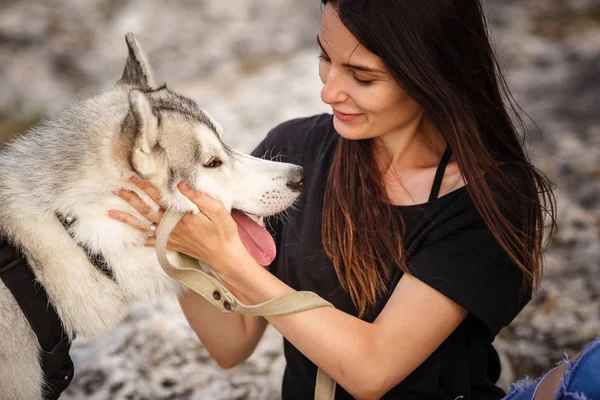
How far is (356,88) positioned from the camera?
234 centimetres

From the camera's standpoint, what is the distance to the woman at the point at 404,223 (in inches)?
85.8

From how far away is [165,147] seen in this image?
7.32ft

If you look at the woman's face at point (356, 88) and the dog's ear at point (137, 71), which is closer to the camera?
the woman's face at point (356, 88)

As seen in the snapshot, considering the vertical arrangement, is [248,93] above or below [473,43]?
above

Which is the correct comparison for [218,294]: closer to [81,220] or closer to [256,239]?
[256,239]

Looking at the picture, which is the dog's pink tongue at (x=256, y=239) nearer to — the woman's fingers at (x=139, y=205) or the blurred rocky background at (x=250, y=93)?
the woman's fingers at (x=139, y=205)

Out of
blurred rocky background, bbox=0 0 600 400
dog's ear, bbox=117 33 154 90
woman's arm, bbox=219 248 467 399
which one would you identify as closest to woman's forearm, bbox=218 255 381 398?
woman's arm, bbox=219 248 467 399

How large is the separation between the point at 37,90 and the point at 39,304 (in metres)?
5.67

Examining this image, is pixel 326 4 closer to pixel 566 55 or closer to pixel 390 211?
pixel 390 211

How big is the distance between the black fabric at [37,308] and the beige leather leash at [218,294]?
49cm

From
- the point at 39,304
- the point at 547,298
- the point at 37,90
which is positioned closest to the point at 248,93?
the point at 37,90

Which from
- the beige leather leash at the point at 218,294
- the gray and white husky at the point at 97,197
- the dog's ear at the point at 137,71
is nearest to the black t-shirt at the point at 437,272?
the gray and white husky at the point at 97,197

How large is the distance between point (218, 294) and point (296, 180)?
615 mm

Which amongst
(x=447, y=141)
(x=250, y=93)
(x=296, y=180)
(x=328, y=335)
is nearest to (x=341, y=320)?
(x=328, y=335)
